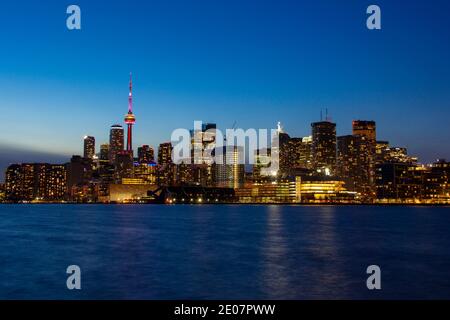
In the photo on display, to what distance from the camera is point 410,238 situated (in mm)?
63938

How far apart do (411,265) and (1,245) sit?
41206mm
